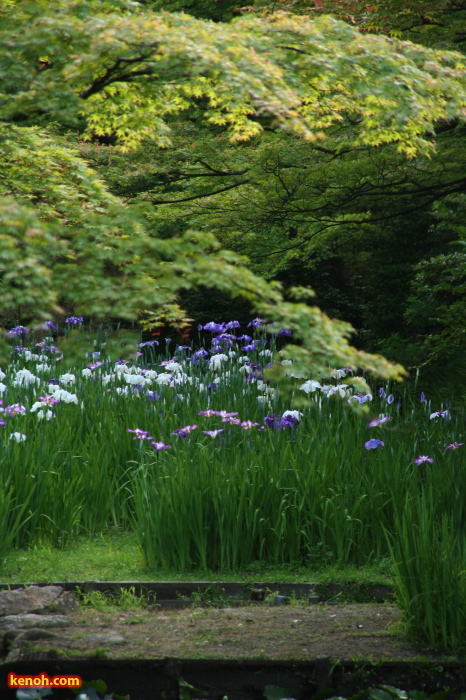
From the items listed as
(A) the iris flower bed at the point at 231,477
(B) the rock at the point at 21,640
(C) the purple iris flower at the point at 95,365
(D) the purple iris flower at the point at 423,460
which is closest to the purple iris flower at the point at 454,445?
(A) the iris flower bed at the point at 231,477

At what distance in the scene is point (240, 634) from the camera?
11.9ft

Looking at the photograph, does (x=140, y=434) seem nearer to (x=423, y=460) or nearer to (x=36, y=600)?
(x=36, y=600)

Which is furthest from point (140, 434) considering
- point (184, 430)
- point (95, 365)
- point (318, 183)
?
point (318, 183)

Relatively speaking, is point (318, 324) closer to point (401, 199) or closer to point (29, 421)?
point (29, 421)

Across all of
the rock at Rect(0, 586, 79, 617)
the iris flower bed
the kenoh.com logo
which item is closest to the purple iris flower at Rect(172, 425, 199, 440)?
the iris flower bed

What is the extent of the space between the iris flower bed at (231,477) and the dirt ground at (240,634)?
31 cm

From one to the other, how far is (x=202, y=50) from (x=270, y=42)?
1.64 ft

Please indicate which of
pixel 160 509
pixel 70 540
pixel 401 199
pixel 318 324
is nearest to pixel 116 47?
pixel 318 324

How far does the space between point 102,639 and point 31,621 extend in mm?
447

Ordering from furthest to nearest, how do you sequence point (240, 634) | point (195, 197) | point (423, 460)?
point (195, 197) → point (423, 460) → point (240, 634)

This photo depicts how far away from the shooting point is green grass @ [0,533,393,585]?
14.7ft

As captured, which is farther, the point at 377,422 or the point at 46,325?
the point at 377,422

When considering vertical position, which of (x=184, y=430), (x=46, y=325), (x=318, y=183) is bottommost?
(x=184, y=430)

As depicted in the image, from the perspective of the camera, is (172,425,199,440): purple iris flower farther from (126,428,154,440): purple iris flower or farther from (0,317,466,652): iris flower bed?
(126,428,154,440): purple iris flower
